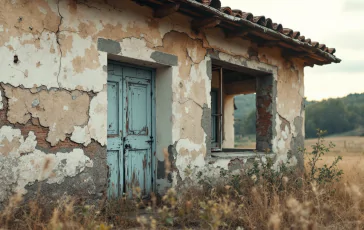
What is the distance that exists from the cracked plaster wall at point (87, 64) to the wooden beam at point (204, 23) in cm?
11

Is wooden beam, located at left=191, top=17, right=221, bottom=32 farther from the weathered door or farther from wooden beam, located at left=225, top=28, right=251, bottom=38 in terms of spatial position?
the weathered door

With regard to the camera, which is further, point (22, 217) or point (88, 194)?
point (88, 194)

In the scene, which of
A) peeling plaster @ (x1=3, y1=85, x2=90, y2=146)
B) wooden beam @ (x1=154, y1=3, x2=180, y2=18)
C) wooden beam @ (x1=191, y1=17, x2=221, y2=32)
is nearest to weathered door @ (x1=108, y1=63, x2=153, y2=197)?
peeling plaster @ (x1=3, y1=85, x2=90, y2=146)

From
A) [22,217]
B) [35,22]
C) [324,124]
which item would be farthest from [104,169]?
[324,124]

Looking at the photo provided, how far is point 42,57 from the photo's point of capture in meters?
3.49

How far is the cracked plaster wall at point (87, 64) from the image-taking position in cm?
334

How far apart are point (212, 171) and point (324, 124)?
153 feet

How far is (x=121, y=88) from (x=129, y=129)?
0.56 meters

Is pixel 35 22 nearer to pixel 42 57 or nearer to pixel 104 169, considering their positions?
pixel 42 57

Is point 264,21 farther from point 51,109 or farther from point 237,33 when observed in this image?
point 51,109

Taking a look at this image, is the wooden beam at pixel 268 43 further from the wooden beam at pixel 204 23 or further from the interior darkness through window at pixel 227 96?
the wooden beam at pixel 204 23

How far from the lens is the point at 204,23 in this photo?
4781mm

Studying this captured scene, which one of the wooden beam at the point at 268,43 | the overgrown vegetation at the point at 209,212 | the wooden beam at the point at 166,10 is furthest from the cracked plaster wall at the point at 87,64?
the wooden beam at the point at 268,43

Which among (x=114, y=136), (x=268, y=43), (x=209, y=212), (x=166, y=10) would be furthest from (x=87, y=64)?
(x=268, y=43)
